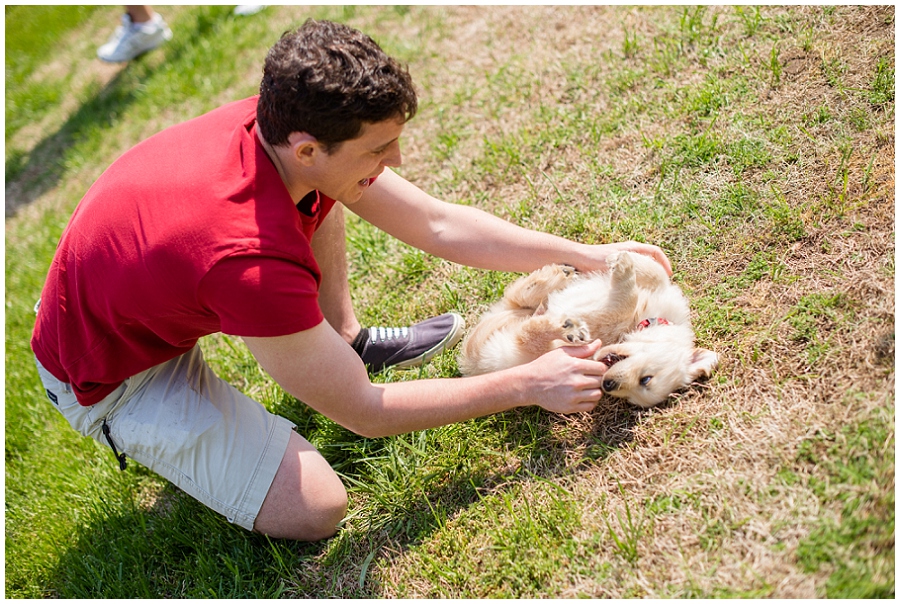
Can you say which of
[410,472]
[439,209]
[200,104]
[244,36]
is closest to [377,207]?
[439,209]

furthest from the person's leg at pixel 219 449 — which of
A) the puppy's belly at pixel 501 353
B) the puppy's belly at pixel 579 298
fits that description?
the puppy's belly at pixel 579 298

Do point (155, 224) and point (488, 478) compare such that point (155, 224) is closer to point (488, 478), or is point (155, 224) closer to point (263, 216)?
point (263, 216)

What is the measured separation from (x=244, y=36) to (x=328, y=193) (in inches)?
177

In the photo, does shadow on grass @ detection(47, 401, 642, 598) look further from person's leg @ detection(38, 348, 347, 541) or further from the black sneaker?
the black sneaker

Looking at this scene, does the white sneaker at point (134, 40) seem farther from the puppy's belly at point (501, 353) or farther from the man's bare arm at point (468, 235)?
the puppy's belly at point (501, 353)

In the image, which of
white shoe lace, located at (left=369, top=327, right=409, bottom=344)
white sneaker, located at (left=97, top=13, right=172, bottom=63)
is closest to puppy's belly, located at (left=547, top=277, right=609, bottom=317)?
white shoe lace, located at (left=369, top=327, right=409, bottom=344)

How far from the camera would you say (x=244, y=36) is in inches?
241

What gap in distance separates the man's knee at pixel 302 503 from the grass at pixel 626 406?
3.5 inches

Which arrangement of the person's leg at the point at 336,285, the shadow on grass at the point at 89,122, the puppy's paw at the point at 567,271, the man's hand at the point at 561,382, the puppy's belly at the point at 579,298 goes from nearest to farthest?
the man's hand at the point at 561,382
the puppy's belly at the point at 579,298
the puppy's paw at the point at 567,271
the person's leg at the point at 336,285
the shadow on grass at the point at 89,122

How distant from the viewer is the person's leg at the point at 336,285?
3.18 meters

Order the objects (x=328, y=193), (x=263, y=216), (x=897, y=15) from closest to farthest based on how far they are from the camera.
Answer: (x=263, y=216) < (x=328, y=193) < (x=897, y=15)

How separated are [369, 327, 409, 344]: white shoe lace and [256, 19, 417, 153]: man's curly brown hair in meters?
1.30

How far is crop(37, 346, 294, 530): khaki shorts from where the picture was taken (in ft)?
8.81

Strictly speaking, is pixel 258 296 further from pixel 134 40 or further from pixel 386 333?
pixel 134 40
